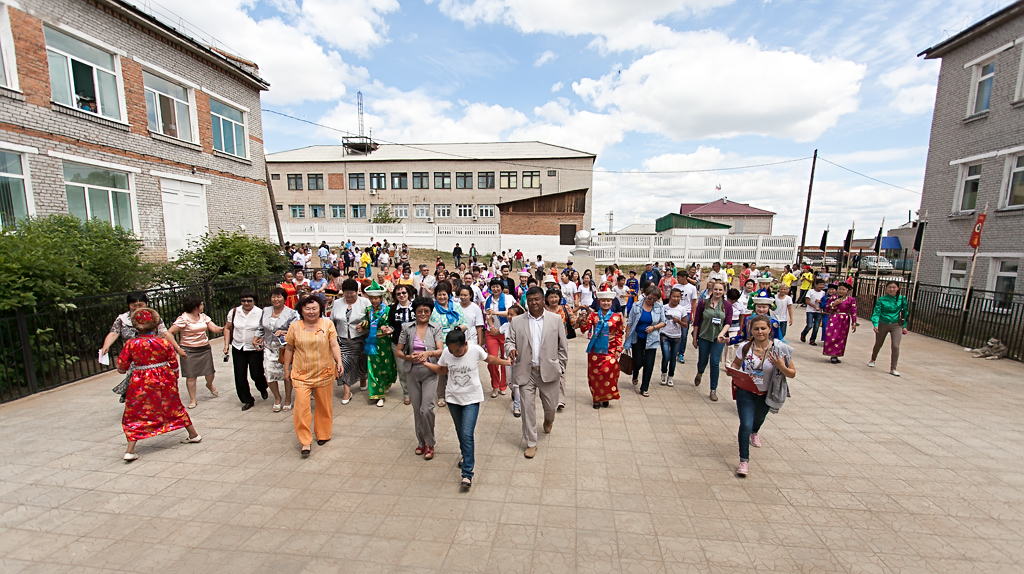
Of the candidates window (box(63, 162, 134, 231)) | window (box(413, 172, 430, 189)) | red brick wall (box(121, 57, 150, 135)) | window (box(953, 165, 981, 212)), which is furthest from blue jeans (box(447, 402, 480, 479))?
window (box(413, 172, 430, 189))

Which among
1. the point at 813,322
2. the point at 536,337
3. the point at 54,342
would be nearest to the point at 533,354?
the point at 536,337

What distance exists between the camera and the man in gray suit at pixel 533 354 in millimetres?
4402

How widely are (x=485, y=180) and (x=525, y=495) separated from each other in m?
38.3

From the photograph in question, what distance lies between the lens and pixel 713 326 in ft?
20.7

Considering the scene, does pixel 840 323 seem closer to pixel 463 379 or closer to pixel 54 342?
pixel 463 379

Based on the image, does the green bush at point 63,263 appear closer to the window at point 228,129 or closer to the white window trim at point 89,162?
the white window trim at point 89,162

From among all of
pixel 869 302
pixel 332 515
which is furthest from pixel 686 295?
pixel 869 302

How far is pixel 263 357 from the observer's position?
558 centimetres

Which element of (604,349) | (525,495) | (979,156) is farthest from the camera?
(979,156)

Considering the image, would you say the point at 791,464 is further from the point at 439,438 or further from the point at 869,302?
the point at 869,302

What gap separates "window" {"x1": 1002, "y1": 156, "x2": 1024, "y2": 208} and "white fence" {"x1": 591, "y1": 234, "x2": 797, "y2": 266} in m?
12.2

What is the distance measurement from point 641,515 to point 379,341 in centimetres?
399

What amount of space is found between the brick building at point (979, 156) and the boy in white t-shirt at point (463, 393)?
17.2 m

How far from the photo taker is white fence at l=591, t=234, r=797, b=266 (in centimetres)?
2456
